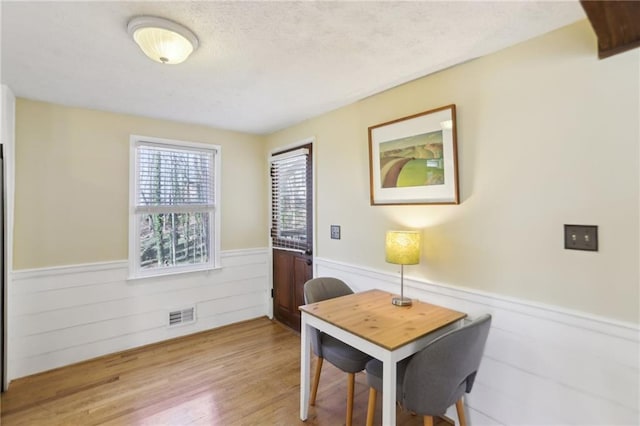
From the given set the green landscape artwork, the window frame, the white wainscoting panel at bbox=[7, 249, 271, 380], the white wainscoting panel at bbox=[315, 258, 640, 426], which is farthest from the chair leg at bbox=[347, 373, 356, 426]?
the white wainscoting panel at bbox=[7, 249, 271, 380]

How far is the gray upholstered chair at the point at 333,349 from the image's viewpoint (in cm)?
183

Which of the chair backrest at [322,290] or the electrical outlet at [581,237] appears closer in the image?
the electrical outlet at [581,237]

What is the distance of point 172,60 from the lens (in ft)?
5.51

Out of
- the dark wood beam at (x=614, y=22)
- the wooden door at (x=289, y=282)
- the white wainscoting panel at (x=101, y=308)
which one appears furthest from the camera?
the wooden door at (x=289, y=282)

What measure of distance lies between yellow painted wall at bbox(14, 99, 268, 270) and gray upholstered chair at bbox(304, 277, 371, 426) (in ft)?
6.65

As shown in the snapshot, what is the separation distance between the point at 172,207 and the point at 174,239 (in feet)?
1.16

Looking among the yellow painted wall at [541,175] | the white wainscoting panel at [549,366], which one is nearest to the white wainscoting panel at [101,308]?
the yellow painted wall at [541,175]

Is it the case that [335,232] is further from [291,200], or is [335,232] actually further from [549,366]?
[549,366]

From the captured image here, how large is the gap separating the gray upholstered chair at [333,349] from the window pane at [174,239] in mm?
1729

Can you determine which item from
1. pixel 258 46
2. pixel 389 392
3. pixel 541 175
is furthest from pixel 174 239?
pixel 541 175

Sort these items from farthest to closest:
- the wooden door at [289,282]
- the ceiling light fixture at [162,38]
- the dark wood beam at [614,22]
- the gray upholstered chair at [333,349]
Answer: the wooden door at [289,282] < the gray upholstered chair at [333,349] < the ceiling light fixture at [162,38] < the dark wood beam at [614,22]

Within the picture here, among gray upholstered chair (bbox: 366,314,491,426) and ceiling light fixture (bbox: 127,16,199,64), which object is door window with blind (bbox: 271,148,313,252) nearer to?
ceiling light fixture (bbox: 127,16,199,64)

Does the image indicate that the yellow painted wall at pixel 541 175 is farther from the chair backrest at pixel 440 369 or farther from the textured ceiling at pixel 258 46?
the chair backrest at pixel 440 369

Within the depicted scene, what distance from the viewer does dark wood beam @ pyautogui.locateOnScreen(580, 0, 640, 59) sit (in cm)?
95
